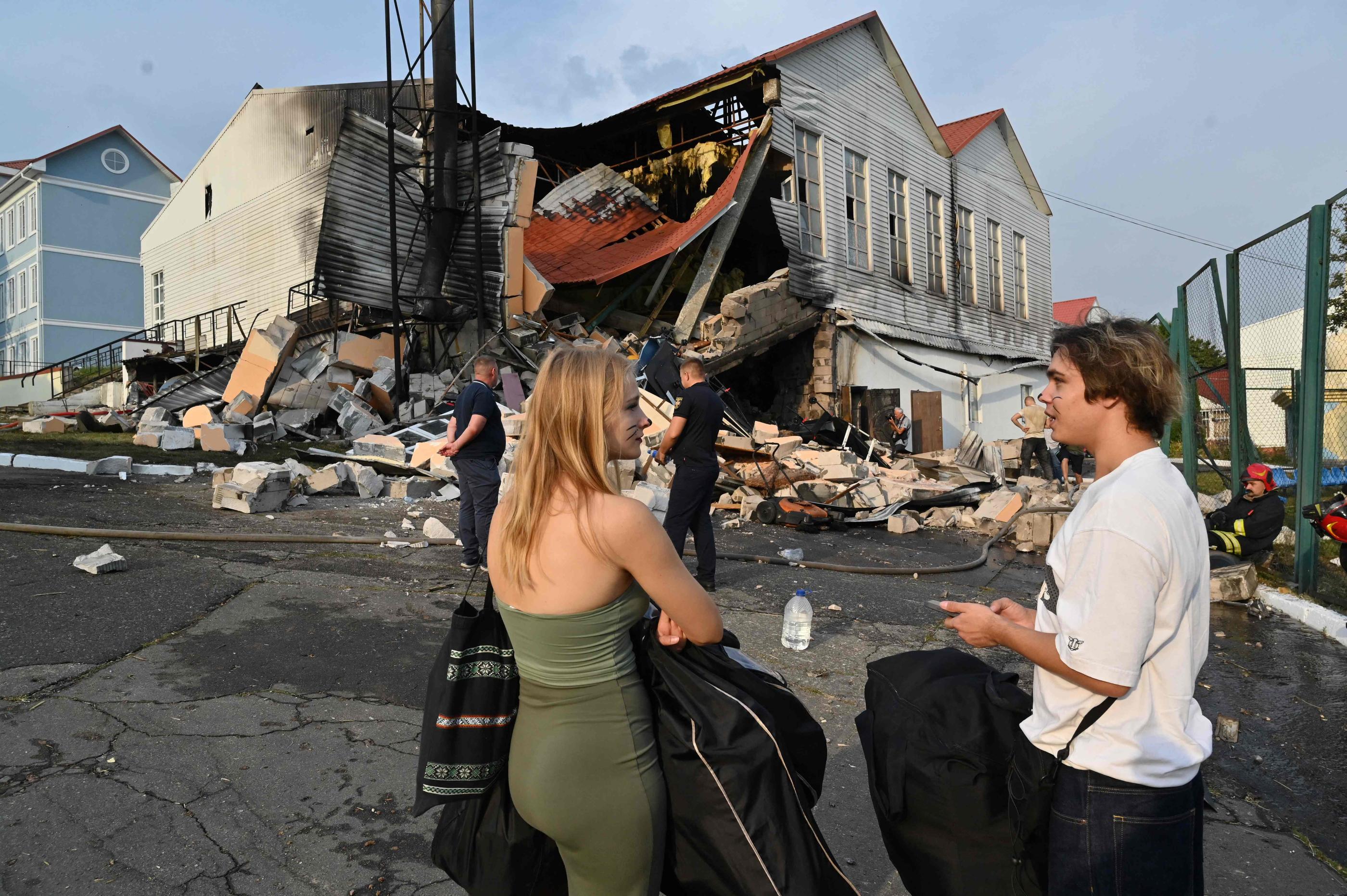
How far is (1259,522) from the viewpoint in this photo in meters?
7.42

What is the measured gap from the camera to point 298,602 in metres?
5.58

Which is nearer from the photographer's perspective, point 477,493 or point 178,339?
point 477,493

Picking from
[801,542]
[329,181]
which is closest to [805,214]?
[329,181]

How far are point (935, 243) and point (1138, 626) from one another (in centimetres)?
2285

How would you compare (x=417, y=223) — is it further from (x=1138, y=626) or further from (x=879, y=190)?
(x=1138, y=626)

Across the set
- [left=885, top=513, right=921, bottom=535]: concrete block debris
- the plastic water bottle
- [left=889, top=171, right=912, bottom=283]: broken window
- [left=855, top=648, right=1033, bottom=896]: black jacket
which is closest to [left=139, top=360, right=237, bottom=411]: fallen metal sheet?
[left=885, top=513, right=921, bottom=535]: concrete block debris

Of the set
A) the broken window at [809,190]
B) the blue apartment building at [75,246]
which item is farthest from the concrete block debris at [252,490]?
the blue apartment building at [75,246]

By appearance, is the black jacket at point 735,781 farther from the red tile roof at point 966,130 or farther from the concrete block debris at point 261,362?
the red tile roof at point 966,130

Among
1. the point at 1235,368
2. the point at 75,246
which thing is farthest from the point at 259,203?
the point at 1235,368

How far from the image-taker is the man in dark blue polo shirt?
22.1 feet

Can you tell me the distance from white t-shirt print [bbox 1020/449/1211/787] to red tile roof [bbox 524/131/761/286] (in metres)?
14.9

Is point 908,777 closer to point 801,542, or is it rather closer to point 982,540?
point 801,542

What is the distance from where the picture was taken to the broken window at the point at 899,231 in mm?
20922

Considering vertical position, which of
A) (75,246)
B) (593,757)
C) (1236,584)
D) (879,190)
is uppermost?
(75,246)
